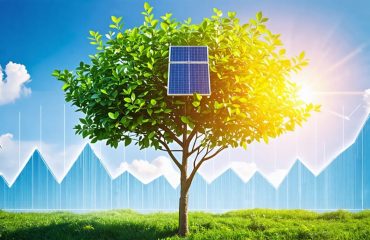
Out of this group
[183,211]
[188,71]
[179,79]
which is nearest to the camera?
[179,79]

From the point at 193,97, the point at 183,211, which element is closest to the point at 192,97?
the point at 193,97

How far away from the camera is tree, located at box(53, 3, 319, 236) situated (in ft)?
34.7

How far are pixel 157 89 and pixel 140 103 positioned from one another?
104 centimetres

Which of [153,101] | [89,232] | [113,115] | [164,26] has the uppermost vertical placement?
[164,26]

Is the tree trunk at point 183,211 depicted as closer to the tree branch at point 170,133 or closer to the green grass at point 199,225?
the green grass at point 199,225

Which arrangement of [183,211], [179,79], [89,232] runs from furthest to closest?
[89,232], [183,211], [179,79]

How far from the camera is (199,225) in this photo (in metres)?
12.9

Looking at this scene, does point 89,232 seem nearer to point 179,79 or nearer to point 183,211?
point 183,211

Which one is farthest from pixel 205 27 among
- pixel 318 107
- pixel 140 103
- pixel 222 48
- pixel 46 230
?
pixel 46 230

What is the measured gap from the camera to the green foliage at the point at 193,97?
34.7 ft

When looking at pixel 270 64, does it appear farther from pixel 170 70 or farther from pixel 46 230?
pixel 46 230

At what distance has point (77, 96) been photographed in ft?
37.8

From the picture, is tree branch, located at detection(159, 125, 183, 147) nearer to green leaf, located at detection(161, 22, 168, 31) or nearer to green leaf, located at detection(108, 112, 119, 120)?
green leaf, located at detection(108, 112, 119, 120)

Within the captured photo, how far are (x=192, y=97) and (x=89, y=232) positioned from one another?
17.6 ft
